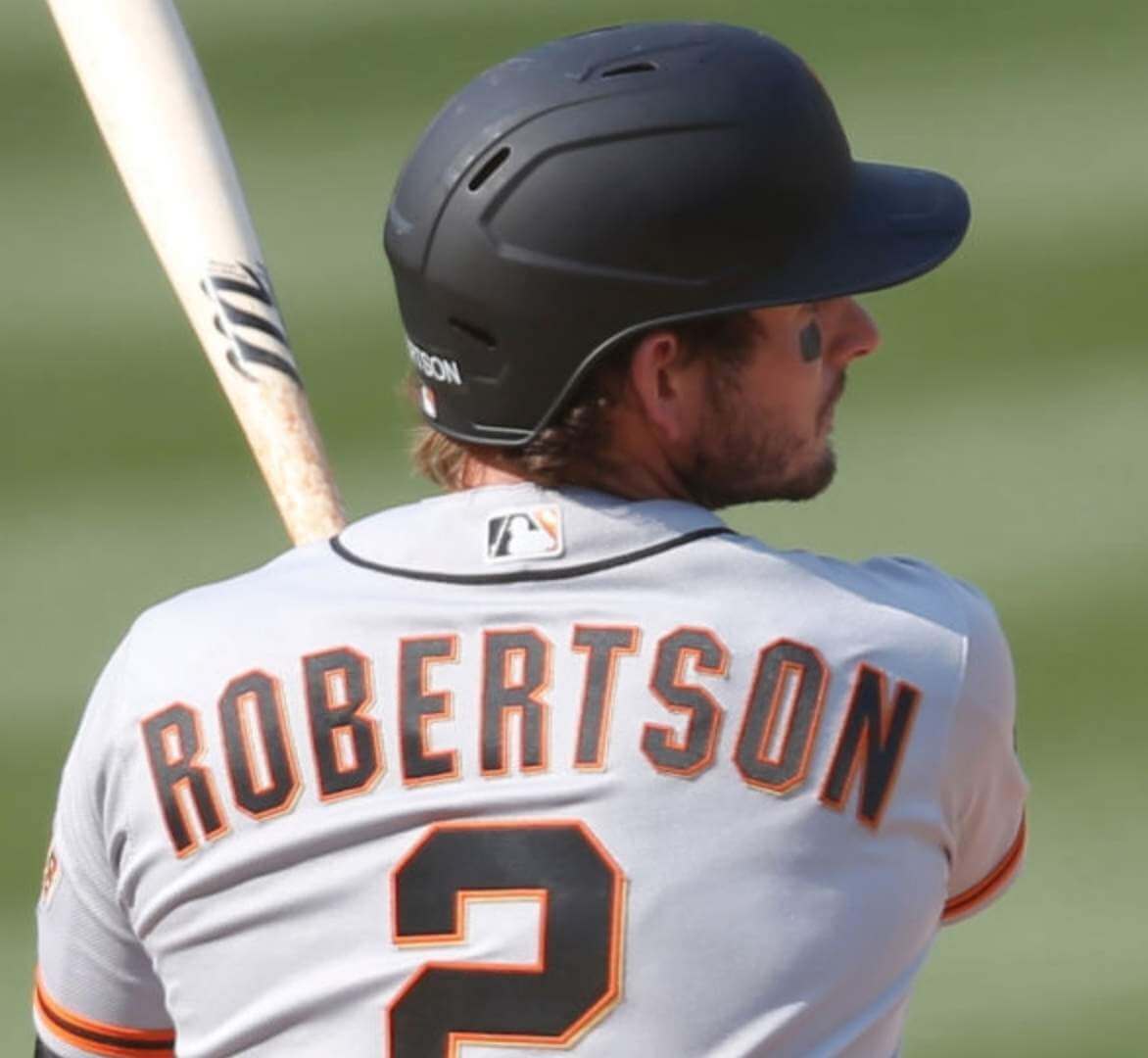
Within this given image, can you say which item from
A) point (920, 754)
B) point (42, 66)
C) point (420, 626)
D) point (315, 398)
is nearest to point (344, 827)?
point (420, 626)

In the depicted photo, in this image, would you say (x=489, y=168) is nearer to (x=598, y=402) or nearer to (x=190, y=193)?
(x=598, y=402)

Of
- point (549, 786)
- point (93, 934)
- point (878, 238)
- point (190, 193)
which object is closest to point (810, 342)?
point (878, 238)

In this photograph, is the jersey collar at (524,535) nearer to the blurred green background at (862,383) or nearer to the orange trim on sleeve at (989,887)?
the orange trim on sleeve at (989,887)

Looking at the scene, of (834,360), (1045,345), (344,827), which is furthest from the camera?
(1045,345)

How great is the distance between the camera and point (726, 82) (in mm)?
1312

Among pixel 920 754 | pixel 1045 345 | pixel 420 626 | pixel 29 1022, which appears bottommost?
pixel 29 1022

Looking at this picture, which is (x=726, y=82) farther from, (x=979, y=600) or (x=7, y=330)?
(x=7, y=330)

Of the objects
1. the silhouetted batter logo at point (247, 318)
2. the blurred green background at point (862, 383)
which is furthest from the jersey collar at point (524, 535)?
the blurred green background at point (862, 383)

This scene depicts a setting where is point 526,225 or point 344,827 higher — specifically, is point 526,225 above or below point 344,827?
above

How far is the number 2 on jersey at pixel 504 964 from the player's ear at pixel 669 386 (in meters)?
0.22

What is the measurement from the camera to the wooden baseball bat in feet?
5.76

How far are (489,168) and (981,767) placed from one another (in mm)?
395

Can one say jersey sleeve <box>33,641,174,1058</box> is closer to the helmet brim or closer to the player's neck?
the player's neck

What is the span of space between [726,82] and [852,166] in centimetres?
11
